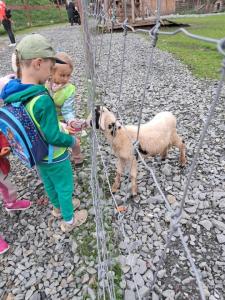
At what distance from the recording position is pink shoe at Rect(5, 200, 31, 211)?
12.9 ft

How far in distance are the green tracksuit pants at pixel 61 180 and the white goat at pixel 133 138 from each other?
31.1 inches

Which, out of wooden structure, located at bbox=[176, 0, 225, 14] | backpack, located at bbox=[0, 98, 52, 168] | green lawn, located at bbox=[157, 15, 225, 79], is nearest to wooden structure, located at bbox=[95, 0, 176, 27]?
green lawn, located at bbox=[157, 15, 225, 79]

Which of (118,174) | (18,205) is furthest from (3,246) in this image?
(118,174)

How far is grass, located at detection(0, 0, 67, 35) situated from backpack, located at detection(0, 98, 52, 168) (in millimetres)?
25726

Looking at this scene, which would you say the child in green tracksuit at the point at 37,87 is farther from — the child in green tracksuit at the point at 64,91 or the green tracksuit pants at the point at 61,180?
the child in green tracksuit at the point at 64,91

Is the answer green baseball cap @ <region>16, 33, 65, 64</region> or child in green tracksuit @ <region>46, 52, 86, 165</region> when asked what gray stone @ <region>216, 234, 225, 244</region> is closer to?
child in green tracksuit @ <region>46, 52, 86, 165</region>

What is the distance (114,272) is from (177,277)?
596 millimetres

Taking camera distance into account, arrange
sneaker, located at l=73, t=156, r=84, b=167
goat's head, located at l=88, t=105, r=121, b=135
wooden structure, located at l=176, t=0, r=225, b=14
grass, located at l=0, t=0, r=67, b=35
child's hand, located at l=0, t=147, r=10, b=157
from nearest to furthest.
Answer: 1. child's hand, located at l=0, t=147, r=10, b=157
2. goat's head, located at l=88, t=105, r=121, b=135
3. sneaker, located at l=73, t=156, r=84, b=167
4. grass, located at l=0, t=0, r=67, b=35
5. wooden structure, located at l=176, t=0, r=225, b=14

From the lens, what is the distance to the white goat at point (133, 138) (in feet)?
12.3

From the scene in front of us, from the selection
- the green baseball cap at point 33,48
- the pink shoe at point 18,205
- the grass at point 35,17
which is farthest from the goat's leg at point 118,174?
the grass at point 35,17

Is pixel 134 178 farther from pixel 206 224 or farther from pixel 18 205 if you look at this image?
pixel 18 205

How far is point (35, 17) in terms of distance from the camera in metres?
32.1

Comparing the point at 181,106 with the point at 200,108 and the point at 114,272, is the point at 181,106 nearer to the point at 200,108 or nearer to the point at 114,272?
the point at 200,108

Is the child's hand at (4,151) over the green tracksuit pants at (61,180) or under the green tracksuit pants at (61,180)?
over
